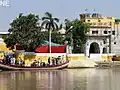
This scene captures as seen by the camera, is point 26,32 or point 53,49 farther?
point 53,49

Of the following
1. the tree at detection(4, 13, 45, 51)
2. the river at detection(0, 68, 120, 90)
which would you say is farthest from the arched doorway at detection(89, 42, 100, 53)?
the river at detection(0, 68, 120, 90)

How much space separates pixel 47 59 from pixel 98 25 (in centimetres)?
2987

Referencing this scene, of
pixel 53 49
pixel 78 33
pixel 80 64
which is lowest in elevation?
pixel 80 64

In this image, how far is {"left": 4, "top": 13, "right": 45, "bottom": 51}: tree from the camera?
5916cm

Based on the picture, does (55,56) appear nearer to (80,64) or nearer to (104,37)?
(80,64)

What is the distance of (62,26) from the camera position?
87375mm

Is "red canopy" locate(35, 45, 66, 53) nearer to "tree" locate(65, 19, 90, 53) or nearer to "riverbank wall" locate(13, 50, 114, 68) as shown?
"riverbank wall" locate(13, 50, 114, 68)

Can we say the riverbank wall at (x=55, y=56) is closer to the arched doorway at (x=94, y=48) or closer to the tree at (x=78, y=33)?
the tree at (x=78, y=33)

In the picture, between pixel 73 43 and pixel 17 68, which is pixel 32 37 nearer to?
pixel 17 68

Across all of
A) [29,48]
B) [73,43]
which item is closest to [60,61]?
[29,48]

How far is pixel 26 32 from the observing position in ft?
196

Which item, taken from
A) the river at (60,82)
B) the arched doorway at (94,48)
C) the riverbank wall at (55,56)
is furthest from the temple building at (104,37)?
the river at (60,82)

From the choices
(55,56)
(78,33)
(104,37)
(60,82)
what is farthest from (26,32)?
(104,37)

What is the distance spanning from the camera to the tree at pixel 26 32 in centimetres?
5916
